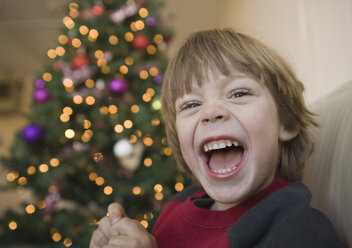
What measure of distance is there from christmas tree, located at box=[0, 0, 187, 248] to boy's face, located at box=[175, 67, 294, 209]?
114 cm

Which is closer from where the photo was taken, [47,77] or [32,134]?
[32,134]

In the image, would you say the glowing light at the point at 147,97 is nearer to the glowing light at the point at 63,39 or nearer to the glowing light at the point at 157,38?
the glowing light at the point at 157,38

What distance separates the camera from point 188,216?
68 centimetres

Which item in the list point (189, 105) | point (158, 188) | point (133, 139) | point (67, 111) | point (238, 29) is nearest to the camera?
point (189, 105)

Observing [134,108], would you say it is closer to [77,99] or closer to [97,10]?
[77,99]

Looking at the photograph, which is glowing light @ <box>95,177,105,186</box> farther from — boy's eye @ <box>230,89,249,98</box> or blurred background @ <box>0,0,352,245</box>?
boy's eye @ <box>230,89,249,98</box>

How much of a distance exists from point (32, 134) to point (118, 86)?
25.3 inches

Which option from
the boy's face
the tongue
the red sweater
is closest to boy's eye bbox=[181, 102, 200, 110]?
the boy's face

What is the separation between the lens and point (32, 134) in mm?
1946

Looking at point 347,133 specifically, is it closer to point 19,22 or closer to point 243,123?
point 243,123

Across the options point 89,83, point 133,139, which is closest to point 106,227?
point 133,139

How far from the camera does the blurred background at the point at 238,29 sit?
100cm

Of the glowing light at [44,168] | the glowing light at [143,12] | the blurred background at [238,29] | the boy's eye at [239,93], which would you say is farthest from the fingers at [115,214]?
the glowing light at [143,12]

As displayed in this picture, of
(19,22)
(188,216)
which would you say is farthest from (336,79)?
(19,22)
